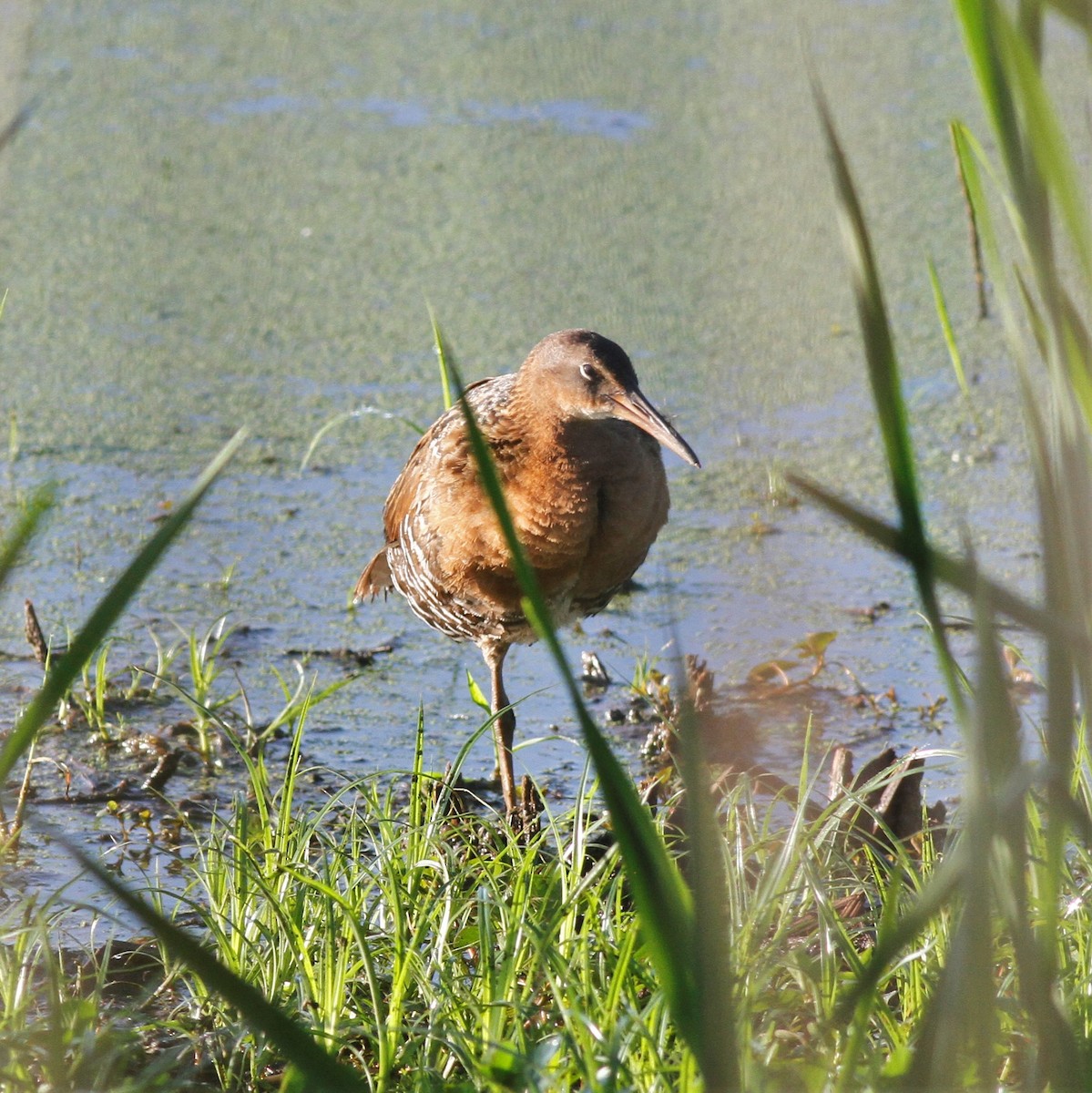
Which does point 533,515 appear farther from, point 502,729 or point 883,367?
point 883,367

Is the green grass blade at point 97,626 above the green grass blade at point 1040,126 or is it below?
below

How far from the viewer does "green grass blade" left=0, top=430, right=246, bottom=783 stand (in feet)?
2.79

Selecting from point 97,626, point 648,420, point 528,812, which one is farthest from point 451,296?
point 97,626

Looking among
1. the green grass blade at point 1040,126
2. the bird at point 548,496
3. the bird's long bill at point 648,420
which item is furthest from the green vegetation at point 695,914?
the bird's long bill at point 648,420

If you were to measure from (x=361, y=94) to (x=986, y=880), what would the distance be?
217 inches

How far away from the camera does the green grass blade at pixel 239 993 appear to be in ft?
2.67

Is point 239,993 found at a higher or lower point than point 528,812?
lower

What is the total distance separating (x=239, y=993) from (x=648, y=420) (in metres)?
1.73

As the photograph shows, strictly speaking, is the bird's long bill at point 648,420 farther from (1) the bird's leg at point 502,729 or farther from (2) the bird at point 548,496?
(1) the bird's leg at point 502,729

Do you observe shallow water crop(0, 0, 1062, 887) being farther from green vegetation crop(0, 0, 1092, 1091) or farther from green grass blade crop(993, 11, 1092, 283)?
green grass blade crop(993, 11, 1092, 283)

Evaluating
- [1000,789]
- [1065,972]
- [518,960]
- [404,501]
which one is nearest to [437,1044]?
[518,960]

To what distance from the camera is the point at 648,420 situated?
2.47 meters

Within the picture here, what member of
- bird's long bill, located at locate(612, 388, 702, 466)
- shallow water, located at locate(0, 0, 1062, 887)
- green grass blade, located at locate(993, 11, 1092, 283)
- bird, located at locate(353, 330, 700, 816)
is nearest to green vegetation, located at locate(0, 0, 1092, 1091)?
green grass blade, located at locate(993, 11, 1092, 283)

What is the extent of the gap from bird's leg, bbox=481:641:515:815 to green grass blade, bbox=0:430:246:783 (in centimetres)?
171
